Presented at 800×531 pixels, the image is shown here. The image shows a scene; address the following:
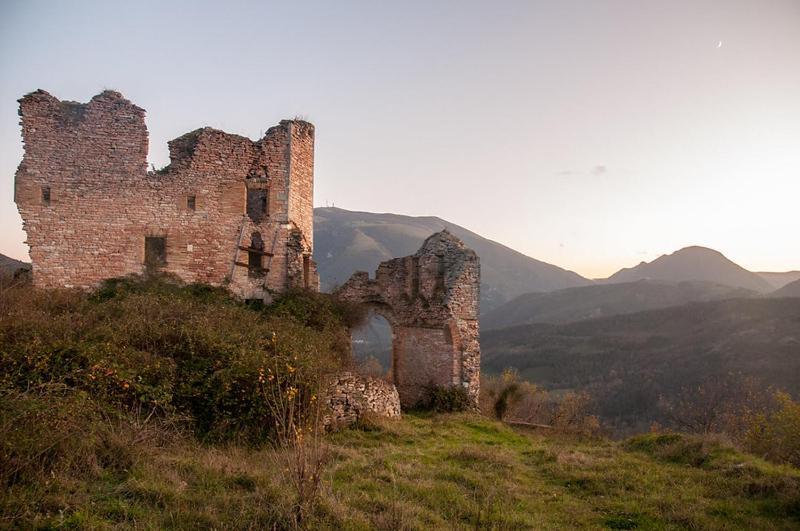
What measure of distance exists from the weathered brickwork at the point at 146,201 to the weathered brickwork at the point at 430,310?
2934mm

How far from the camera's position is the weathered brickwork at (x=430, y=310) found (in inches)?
656

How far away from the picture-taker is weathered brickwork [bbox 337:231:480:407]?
656 inches

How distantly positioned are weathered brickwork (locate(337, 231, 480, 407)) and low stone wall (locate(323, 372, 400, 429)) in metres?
3.40

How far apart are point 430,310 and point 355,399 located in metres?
5.48

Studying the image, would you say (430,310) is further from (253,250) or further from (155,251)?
(155,251)

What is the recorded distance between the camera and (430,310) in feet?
55.2

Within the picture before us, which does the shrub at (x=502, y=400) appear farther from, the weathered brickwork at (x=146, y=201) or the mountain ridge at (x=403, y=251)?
the mountain ridge at (x=403, y=251)

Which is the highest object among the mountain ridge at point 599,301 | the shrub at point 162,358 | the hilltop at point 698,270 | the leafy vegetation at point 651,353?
the hilltop at point 698,270

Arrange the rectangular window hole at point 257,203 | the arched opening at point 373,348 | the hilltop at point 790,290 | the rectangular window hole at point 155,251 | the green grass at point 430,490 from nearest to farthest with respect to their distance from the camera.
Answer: the green grass at point 430,490 < the rectangular window hole at point 155,251 < the arched opening at point 373,348 < the rectangular window hole at point 257,203 < the hilltop at point 790,290

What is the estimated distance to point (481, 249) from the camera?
127375mm

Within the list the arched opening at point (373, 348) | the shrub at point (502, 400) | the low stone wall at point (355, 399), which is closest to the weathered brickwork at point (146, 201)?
the arched opening at point (373, 348)

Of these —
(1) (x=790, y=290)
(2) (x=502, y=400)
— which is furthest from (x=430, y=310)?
(1) (x=790, y=290)

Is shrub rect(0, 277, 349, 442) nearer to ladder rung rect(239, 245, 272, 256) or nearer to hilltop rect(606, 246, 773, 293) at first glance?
ladder rung rect(239, 245, 272, 256)

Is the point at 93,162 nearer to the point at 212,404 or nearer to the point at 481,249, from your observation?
the point at 212,404
